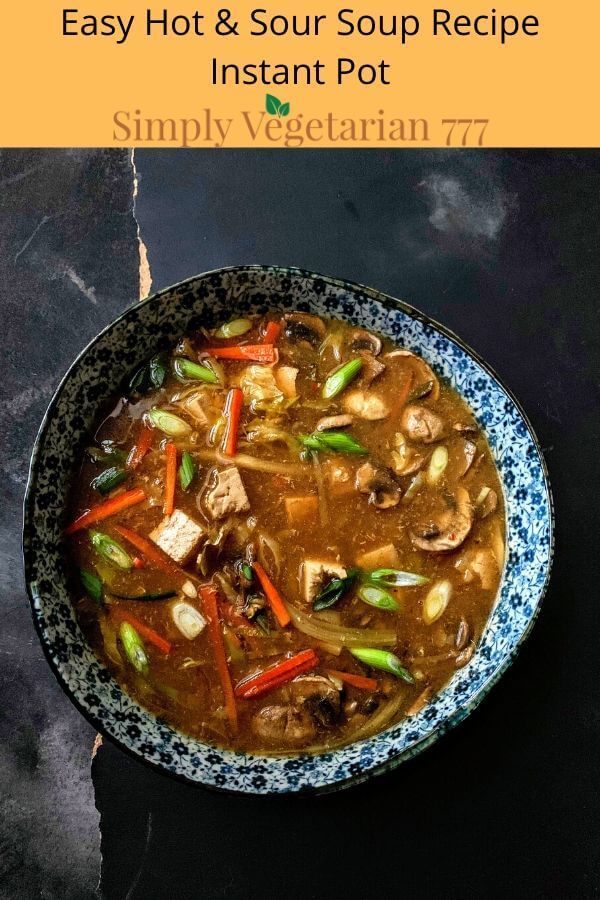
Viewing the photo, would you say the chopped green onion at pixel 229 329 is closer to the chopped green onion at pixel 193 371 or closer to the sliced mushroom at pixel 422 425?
the chopped green onion at pixel 193 371

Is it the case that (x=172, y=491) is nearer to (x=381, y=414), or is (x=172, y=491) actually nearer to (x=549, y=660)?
(x=381, y=414)

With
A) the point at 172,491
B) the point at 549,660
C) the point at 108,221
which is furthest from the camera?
the point at 108,221

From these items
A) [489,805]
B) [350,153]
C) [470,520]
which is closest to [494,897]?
[489,805]

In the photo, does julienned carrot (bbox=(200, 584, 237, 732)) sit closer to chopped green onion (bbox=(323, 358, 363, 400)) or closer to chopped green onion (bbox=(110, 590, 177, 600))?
chopped green onion (bbox=(110, 590, 177, 600))

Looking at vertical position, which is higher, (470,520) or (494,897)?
(470,520)

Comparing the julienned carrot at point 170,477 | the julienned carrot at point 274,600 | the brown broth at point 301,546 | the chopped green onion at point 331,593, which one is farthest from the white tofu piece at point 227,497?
the chopped green onion at point 331,593
